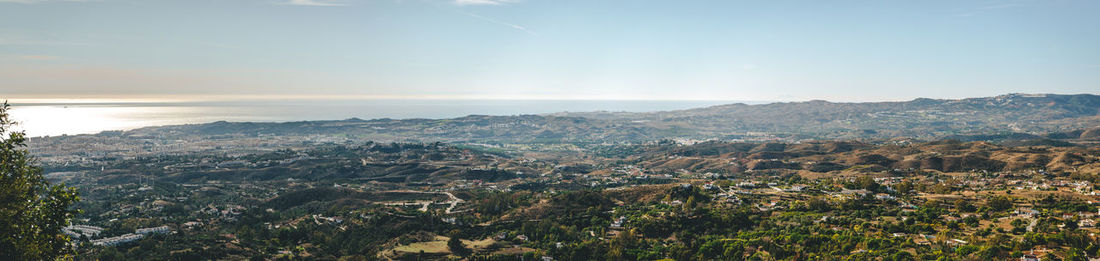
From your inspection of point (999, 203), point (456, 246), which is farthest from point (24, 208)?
point (999, 203)

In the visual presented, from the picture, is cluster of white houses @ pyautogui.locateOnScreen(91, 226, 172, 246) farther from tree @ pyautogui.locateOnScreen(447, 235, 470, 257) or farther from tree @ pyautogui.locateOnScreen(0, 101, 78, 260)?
tree @ pyautogui.locateOnScreen(0, 101, 78, 260)

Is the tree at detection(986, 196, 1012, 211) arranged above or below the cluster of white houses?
above

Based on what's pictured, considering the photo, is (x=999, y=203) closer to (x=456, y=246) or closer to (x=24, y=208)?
(x=456, y=246)

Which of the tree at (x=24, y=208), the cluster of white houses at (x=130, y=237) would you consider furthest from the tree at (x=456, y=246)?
the cluster of white houses at (x=130, y=237)

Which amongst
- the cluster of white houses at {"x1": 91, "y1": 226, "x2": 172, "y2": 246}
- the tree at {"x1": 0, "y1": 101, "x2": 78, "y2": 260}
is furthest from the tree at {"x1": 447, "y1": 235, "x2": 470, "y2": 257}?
the cluster of white houses at {"x1": 91, "y1": 226, "x2": 172, "y2": 246}

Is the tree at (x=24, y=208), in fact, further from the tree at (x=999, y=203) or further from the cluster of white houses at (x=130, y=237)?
the tree at (x=999, y=203)

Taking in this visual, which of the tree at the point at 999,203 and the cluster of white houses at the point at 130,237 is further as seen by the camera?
the cluster of white houses at the point at 130,237

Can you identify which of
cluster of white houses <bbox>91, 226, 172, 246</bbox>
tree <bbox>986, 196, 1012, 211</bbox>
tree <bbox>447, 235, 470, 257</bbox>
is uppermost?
tree <bbox>986, 196, 1012, 211</bbox>

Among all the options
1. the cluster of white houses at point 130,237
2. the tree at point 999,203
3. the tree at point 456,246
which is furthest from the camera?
the cluster of white houses at point 130,237
